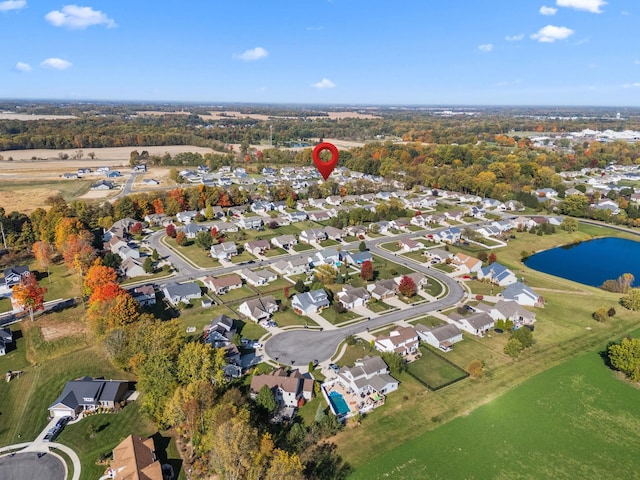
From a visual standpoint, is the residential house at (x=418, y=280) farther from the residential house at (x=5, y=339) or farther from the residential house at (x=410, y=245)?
the residential house at (x=5, y=339)

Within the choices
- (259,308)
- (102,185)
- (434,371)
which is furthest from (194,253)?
(102,185)

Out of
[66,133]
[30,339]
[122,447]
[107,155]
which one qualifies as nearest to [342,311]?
[122,447]

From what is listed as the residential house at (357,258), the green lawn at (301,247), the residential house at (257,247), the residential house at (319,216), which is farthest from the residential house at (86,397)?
the residential house at (319,216)

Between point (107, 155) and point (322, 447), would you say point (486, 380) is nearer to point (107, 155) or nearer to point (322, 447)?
point (322, 447)

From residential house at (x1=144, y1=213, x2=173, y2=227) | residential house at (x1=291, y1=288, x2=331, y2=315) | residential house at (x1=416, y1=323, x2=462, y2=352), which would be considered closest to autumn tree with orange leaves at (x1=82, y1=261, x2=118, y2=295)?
residential house at (x1=291, y1=288, x2=331, y2=315)

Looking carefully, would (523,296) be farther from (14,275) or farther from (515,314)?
(14,275)

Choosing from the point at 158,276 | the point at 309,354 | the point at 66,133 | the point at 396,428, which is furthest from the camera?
the point at 66,133

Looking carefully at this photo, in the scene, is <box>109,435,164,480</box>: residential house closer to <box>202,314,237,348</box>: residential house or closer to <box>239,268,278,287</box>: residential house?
<box>202,314,237,348</box>: residential house
